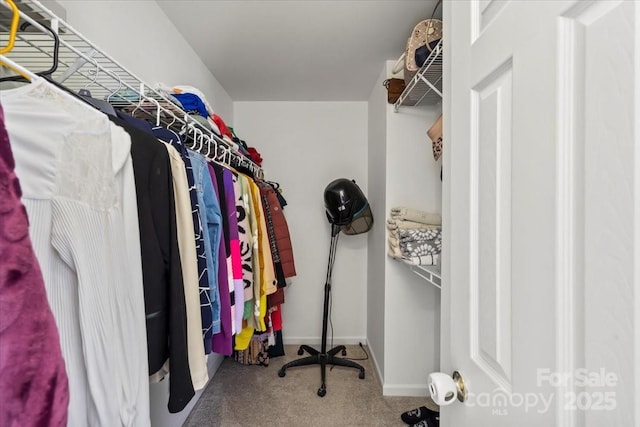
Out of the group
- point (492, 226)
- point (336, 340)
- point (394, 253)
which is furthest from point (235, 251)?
point (336, 340)

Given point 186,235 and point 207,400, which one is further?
point 207,400

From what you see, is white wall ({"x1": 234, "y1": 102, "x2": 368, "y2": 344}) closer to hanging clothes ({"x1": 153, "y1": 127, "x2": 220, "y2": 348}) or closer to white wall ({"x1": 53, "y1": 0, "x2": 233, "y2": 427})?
white wall ({"x1": 53, "y1": 0, "x2": 233, "y2": 427})

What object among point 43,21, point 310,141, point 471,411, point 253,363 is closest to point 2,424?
point 471,411

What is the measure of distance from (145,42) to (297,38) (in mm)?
857

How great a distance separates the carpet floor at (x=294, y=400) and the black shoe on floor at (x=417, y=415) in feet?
0.16

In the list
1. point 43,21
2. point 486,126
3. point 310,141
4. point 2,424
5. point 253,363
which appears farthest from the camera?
point 310,141

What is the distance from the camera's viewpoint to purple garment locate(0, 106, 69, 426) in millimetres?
290

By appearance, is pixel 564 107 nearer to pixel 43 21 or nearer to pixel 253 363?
pixel 43 21

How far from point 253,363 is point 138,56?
2215mm

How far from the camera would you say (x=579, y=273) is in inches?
13.7

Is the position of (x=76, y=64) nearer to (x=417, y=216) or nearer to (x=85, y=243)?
(x=85, y=243)

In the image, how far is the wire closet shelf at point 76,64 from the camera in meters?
0.59

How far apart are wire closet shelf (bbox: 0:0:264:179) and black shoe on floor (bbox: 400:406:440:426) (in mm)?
1829

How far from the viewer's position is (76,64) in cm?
69
